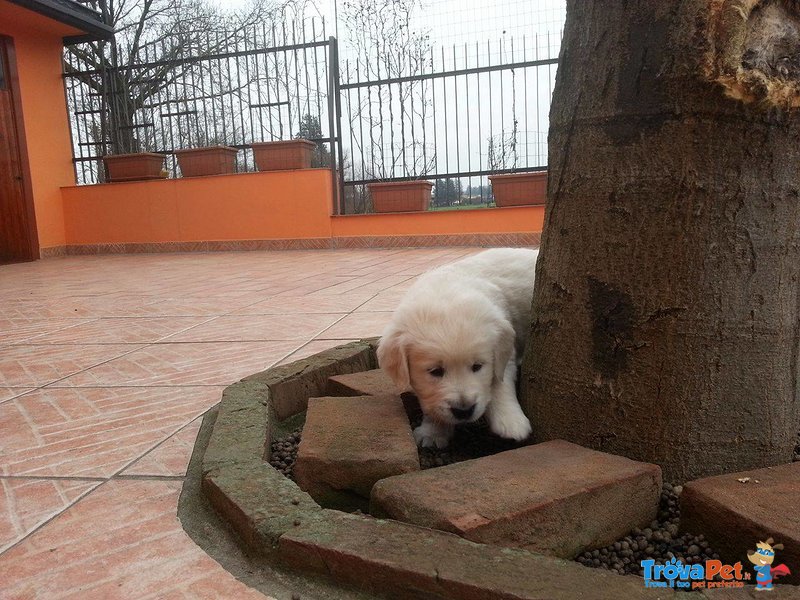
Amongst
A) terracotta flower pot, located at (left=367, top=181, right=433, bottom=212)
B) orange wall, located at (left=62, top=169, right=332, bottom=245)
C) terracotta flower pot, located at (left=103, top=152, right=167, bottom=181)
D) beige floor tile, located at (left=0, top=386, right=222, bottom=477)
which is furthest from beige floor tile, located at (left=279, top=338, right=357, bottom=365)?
terracotta flower pot, located at (left=103, top=152, right=167, bottom=181)

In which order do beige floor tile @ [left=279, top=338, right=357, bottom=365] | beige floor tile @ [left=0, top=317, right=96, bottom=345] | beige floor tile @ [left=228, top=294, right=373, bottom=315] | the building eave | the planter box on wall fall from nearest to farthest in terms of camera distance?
beige floor tile @ [left=279, top=338, right=357, bottom=365], beige floor tile @ [left=0, top=317, right=96, bottom=345], beige floor tile @ [left=228, top=294, right=373, bottom=315], the building eave, the planter box on wall

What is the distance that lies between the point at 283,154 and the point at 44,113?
16.1ft

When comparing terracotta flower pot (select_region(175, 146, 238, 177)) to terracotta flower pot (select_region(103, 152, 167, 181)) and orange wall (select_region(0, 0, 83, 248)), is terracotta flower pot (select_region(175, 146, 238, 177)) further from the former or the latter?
orange wall (select_region(0, 0, 83, 248))

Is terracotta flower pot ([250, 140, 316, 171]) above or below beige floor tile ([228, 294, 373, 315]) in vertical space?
above

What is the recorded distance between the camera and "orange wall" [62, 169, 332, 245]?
12.5 m

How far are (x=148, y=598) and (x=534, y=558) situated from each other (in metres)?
0.83

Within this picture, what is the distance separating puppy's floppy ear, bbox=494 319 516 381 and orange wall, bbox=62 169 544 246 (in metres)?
9.33

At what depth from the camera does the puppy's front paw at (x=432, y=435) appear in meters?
2.29

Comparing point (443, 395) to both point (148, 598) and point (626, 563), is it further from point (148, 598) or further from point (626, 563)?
point (148, 598)

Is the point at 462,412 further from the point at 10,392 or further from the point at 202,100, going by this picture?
the point at 202,100

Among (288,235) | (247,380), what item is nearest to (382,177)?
(288,235)

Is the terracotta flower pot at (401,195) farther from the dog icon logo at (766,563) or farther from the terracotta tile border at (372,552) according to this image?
the dog icon logo at (766,563)

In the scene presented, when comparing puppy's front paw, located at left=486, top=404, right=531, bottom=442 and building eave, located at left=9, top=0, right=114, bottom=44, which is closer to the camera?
puppy's front paw, located at left=486, top=404, right=531, bottom=442

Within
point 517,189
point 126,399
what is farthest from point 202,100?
point 126,399
